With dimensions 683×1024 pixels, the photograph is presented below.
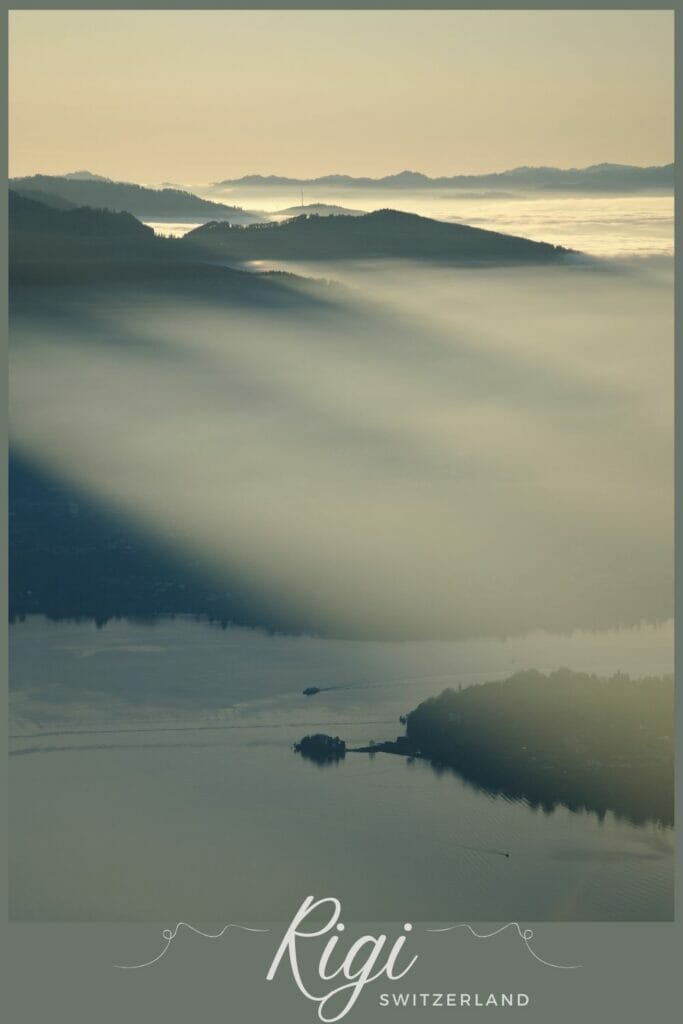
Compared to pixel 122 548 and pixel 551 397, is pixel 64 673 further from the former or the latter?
pixel 551 397

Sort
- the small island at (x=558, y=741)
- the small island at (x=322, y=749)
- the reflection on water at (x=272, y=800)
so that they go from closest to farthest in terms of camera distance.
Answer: the reflection on water at (x=272, y=800), the small island at (x=558, y=741), the small island at (x=322, y=749)

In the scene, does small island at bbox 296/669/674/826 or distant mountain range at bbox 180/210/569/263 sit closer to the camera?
small island at bbox 296/669/674/826

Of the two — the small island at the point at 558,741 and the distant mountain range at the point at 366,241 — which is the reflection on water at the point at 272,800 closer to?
the small island at the point at 558,741

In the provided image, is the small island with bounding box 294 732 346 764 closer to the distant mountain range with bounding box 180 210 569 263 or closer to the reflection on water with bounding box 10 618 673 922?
the reflection on water with bounding box 10 618 673 922

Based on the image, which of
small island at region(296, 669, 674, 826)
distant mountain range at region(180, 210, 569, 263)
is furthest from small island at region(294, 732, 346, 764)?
distant mountain range at region(180, 210, 569, 263)

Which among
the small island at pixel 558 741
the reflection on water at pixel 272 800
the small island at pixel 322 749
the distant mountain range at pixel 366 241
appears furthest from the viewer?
the distant mountain range at pixel 366 241

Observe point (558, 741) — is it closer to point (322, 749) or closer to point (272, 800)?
point (322, 749)

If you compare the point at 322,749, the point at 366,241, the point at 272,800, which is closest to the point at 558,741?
the point at 322,749

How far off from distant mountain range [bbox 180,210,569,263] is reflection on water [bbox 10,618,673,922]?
270 centimetres

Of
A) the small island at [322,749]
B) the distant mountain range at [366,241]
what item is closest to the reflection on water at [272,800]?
the small island at [322,749]

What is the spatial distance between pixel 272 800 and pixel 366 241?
14.1 ft

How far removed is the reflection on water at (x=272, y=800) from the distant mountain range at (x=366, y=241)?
2700mm

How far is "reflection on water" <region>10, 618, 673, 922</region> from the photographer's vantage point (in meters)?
6.35

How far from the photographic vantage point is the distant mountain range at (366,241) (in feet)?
31.6
